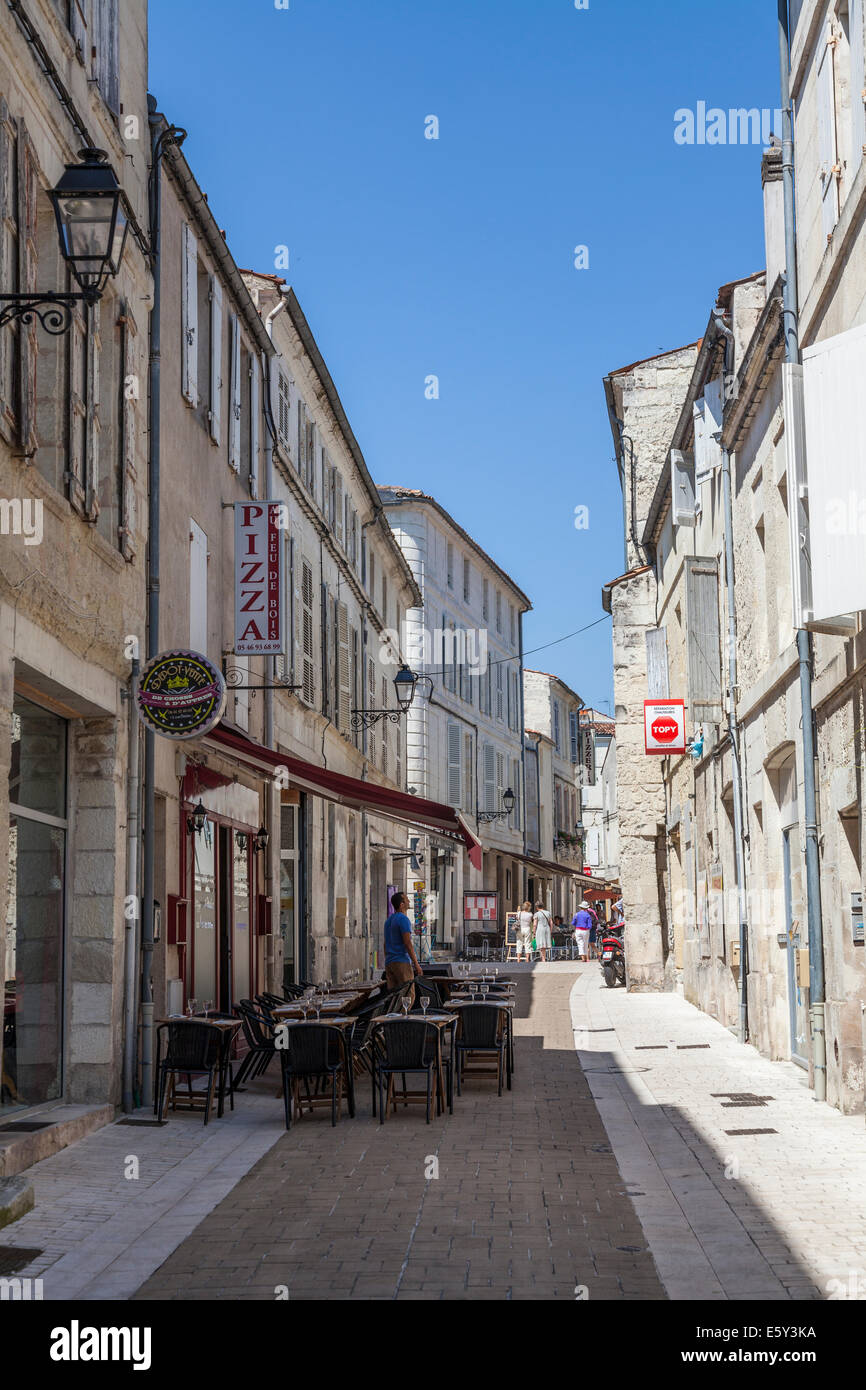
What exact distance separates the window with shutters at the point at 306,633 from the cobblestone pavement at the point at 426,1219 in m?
9.31

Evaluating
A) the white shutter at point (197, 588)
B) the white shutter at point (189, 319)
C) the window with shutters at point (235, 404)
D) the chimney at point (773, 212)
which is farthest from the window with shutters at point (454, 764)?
the chimney at point (773, 212)

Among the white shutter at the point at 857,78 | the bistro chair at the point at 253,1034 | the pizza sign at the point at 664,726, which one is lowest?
the bistro chair at the point at 253,1034

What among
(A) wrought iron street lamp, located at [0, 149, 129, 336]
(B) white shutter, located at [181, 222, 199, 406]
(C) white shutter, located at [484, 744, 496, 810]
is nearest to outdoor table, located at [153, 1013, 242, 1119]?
(A) wrought iron street lamp, located at [0, 149, 129, 336]

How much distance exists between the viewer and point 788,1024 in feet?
41.7

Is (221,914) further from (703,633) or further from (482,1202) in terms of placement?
(482,1202)

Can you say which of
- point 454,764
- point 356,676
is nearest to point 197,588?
point 356,676

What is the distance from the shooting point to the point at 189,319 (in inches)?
514

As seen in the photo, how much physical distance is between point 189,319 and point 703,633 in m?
6.03

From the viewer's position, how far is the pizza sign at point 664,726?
754 inches

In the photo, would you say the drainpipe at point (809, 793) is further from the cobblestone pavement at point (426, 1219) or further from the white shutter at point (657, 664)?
the white shutter at point (657, 664)

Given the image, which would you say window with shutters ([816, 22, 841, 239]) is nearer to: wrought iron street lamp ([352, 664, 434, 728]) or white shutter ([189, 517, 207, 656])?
white shutter ([189, 517, 207, 656])

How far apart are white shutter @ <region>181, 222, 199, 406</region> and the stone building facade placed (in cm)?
176

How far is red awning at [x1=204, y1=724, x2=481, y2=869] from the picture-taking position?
12609 mm
